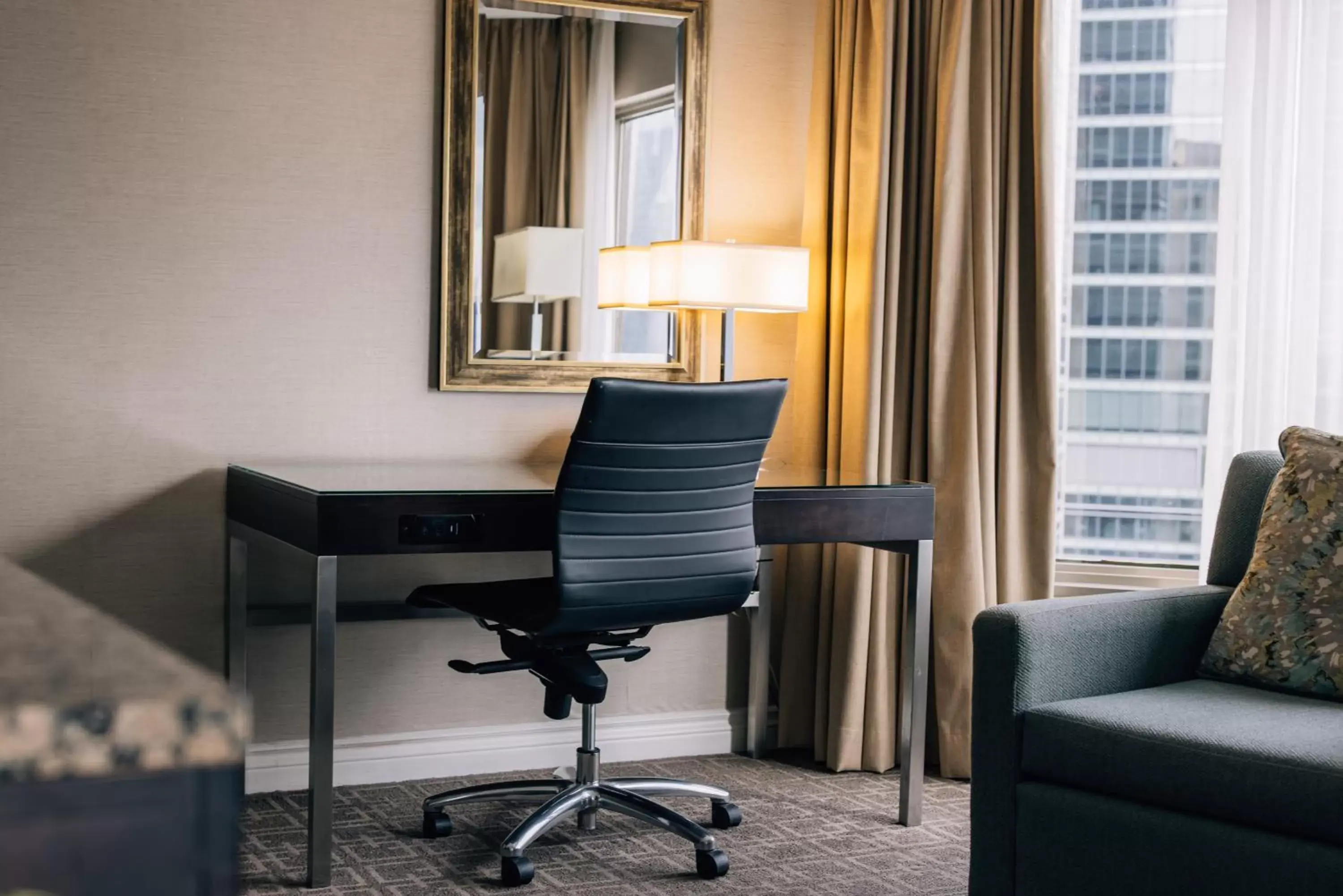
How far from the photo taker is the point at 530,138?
3230mm

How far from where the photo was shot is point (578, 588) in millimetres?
2467

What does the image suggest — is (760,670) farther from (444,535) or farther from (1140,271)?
(1140,271)

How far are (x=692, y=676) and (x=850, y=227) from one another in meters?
1.24

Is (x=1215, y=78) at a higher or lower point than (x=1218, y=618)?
higher

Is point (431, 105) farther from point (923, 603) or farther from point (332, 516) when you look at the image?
point (923, 603)

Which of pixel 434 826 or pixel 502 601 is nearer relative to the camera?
pixel 502 601

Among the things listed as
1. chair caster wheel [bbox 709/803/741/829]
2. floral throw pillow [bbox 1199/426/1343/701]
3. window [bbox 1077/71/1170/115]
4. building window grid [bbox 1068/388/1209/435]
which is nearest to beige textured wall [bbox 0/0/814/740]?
chair caster wheel [bbox 709/803/741/829]

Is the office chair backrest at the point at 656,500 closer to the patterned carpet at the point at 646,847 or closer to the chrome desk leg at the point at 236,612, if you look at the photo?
the patterned carpet at the point at 646,847

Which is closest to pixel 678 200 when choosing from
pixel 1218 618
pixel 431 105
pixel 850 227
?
pixel 850 227

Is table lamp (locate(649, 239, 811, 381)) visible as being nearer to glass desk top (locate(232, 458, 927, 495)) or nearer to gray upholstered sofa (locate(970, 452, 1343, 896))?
glass desk top (locate(232, 458, 927, 495))

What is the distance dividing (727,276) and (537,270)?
18.8 inches

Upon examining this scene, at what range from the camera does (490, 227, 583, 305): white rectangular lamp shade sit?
322 cm

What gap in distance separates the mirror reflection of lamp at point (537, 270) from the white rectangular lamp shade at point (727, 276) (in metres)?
0.21

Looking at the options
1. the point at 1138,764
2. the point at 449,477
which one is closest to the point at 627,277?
the point at 449,477
